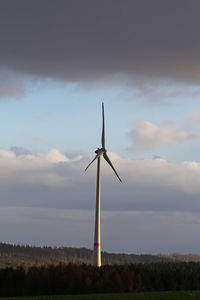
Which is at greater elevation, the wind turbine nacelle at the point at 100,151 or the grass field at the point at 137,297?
the wind turbine nacelle at the point at 100,151

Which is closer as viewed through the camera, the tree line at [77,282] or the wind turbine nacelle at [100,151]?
the tree line at [77,282]

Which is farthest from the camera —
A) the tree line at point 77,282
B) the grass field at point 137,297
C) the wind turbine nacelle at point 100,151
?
the wind turbine nacelle at point 100,151

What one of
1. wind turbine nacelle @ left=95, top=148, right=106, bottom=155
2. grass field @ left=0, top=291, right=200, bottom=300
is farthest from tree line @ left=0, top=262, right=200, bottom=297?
wind turbine nacelle @ left=95, top=148, right=106, bottom=155

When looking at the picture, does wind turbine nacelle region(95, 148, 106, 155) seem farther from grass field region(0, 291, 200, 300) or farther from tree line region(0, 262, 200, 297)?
grass field region(0, 291, 200, 300)

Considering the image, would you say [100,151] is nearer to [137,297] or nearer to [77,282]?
[77,282]

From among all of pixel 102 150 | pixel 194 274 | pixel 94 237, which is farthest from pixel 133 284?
pixel 102 150

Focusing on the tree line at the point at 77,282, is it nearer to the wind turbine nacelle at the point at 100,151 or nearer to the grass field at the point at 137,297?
the grass field at the point at 137,297

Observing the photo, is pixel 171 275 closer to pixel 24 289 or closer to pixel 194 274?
pixel 194 274

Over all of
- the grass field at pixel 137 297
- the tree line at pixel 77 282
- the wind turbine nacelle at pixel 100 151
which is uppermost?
the wind turbine nacelle at pixel 100 151

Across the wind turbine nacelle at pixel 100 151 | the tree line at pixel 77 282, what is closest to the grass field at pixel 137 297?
the tree line at pixel 77 282

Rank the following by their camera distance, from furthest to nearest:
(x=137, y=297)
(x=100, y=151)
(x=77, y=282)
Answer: (x=100, y=151) < (x=77, y=282) < (x=137, y=297)

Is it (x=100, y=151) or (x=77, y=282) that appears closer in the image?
(x=77, y=282)

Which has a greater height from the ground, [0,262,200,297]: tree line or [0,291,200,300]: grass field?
[0,262,200,297]: tree line

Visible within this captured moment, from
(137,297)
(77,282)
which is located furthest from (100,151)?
(137,297)
